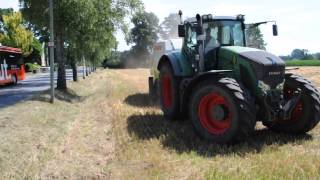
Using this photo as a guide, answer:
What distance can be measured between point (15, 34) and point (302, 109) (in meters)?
60.1

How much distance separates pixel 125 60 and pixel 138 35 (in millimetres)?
7890

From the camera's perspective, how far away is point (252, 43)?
13.8 m

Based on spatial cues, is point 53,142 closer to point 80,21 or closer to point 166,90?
point 166,90

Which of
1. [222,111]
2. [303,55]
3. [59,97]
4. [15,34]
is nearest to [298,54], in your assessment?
[303,55]

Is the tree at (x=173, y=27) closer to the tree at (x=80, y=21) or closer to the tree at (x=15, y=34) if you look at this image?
the tree at (x=80, y=21)

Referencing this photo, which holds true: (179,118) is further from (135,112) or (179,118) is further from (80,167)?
(80,167)

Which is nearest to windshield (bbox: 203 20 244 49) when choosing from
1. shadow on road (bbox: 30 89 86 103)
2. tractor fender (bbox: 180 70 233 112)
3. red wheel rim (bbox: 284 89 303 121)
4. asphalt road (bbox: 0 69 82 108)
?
tractor fender (bbox: 180 70 233 112)

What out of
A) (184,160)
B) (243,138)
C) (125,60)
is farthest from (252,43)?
(125,60)

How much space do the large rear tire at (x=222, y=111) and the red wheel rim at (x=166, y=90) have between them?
2701 millimetres

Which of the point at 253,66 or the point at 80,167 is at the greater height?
the point at 253,66

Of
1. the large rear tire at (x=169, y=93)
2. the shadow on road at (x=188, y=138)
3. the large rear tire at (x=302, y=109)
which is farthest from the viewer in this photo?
the large rear tire at (x=169, y=93)

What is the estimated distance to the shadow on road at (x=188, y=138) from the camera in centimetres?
1031

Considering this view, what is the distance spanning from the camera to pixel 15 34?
67.1 metres

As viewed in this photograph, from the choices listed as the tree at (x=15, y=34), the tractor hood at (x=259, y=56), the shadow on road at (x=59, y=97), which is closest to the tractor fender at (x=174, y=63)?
the tractor hood at (x=259, y=56)
